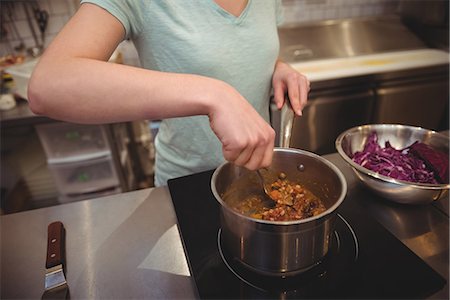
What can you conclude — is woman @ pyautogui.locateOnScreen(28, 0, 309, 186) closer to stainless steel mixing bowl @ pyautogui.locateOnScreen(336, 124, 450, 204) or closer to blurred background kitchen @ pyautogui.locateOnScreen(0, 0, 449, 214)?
stainless steel mixing bowl @ pyautogui.locateOnScreen(336, 124, 450, 204)

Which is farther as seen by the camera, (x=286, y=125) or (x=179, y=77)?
(x=286, y=125)

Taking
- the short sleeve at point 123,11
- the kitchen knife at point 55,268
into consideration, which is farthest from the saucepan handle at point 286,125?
the kitchen knife at point 55,268

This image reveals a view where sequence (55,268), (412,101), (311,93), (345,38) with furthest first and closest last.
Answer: (345,38) < (412,101) < (311,93) < (55,268)

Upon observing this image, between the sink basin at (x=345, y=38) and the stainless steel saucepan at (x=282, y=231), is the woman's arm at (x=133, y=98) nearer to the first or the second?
the stainless steel saucepan at (x=282, y=231)

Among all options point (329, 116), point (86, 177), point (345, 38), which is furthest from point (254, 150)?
point (345, 38)

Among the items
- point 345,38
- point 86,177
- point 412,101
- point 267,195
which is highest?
point 267,195

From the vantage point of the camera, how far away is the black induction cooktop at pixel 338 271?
1.71 feet

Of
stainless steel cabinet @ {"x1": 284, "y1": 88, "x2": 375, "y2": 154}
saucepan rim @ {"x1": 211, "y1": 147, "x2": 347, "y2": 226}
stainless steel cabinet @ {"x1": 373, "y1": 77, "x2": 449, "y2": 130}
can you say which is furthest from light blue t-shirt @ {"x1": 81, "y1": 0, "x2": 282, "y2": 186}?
stainless steel cabinet @ {"x1": 373, "y1": 77, "x2": 449, "y2": 130}

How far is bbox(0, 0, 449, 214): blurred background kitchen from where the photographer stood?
1747 millimetres

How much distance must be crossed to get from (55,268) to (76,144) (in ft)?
4.23

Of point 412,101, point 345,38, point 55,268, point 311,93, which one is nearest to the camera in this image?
point 55,268

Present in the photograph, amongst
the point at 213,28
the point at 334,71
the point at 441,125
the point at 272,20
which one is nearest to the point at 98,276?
the point at 213,28

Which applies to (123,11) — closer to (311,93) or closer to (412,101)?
(311,93)

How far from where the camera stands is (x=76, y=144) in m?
1.77
